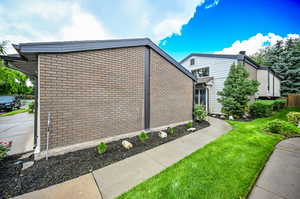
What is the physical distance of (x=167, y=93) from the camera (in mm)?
6023

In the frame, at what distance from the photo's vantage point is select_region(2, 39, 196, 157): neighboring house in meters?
3.10

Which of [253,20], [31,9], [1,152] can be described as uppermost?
[253,20]

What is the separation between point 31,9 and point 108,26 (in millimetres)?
3292

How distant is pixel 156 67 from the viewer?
5551 mm

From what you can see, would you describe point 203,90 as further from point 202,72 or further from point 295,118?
point 295,118

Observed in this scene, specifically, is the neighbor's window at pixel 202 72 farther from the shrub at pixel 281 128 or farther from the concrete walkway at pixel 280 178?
the concrete walkway at pixel 280 178

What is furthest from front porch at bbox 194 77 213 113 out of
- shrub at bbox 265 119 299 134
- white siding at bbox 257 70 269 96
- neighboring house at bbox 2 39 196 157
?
neighboring house at bbox 2 39 196 157

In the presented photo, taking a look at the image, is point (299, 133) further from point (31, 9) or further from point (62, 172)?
point (31, 9)

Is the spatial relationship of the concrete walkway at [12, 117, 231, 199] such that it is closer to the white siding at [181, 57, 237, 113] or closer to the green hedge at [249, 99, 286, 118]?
the white siding at [181, 57, 237, 113]

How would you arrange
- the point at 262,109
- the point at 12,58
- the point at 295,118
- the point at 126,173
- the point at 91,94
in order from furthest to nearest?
the point at 262,109 < the point at 295,118 < the point at 91,94 < the point at 12,58 < the point at 126,173

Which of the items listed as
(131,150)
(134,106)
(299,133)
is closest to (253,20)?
(299,133)

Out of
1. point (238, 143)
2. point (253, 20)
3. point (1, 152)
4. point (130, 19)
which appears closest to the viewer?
point (1, 152)

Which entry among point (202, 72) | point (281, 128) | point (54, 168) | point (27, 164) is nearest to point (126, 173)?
point (54, 168)

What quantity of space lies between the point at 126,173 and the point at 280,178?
131 inches
